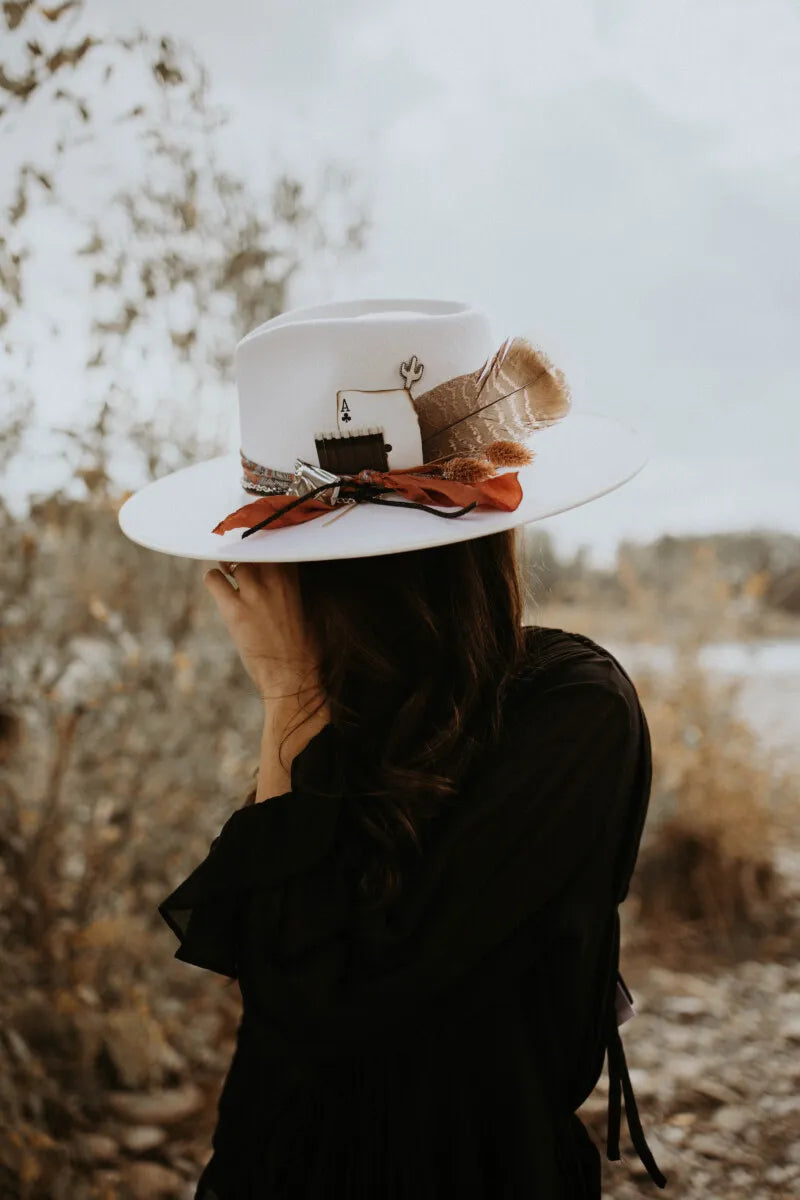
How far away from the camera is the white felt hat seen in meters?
1.17

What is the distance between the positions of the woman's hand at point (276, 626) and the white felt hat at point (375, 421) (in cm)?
10

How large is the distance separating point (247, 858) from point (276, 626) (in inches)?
13.1

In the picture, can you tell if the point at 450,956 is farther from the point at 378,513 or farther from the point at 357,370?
the point at 357,370

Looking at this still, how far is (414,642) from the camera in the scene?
1.31 metres

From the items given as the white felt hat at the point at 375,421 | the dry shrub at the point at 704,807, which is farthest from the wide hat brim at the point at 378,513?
the dry shrub at the point at 704,807

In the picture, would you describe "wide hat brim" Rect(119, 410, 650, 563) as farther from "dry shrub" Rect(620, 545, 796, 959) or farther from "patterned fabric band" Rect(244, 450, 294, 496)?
"dry shrub" Rect(620, 545, 796, 959)

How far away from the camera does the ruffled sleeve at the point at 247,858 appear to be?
122 cm

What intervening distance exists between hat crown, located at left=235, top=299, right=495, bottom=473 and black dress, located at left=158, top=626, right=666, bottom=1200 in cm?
39

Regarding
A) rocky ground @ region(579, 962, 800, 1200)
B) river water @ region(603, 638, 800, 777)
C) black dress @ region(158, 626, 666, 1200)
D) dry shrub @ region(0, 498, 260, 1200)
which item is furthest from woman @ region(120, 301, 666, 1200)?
river water @ region(603, 638, 800, 777)

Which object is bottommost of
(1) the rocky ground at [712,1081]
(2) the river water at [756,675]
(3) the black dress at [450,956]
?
(1) the rocky ground at [712,1081]

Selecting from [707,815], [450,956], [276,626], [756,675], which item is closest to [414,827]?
[450,956]

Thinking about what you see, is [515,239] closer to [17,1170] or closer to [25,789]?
[25,789]

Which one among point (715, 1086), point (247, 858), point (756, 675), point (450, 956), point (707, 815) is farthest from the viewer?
point (756, 675)

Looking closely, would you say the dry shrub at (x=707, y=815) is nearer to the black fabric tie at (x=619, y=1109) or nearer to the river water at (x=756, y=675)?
the river water at (x=756, y=675)
